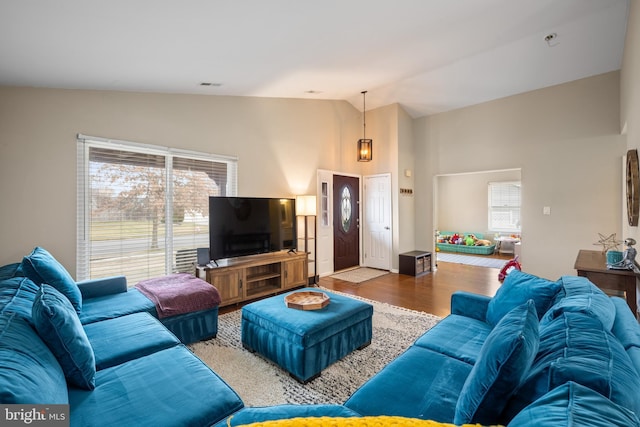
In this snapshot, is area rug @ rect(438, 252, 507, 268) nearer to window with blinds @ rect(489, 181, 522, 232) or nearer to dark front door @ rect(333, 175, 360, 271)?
window with blinds @ rect(489, 181, 522, 232)

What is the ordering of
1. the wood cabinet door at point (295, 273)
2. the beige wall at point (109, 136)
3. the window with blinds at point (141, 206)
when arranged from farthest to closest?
the wood cabinet door at point (295, 273)
the window with blinds at point (141, 206)
the beige wall at point (109, 136)

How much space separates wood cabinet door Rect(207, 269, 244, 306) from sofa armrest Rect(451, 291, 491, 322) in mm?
2567

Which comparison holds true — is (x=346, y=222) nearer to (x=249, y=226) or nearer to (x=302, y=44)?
(x=249, y=226)

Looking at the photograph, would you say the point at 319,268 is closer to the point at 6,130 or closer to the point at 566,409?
the point at 6,130

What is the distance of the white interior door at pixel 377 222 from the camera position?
596 cm

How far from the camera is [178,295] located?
2.69 meters

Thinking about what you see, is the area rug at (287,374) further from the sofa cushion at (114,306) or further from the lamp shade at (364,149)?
the lamp shade at (364,149)

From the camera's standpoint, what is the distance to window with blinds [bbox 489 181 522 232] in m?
8.17

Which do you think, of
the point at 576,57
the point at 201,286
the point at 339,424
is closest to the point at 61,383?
the point at 339,424

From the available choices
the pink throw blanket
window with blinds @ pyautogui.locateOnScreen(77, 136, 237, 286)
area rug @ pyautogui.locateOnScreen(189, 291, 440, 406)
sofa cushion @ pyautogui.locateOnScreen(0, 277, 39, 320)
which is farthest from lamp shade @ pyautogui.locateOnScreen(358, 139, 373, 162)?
sofa cushion @ pyautogui.locateOnScreen(0, 277, 39, 320)

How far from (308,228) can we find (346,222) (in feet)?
3.82

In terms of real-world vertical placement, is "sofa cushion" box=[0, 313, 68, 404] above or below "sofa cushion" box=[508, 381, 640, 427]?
below

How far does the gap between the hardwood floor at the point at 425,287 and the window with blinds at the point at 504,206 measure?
2.94 meters

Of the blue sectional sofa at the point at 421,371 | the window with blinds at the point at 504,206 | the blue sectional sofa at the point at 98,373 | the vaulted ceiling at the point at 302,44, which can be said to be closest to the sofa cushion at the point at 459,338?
the blue sectional sofa at the point at 421,371
